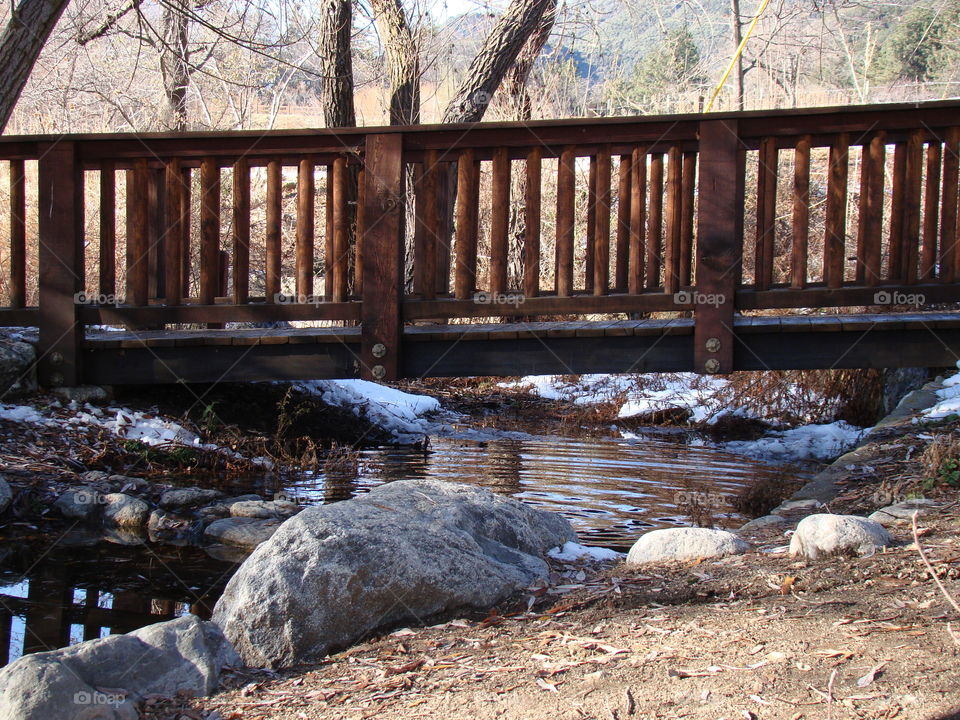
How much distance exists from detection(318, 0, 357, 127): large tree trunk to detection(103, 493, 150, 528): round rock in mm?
5655

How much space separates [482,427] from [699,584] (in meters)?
6.74

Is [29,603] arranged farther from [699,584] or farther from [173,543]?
[699,584]

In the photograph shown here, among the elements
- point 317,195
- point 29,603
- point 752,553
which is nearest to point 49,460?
point 29,603

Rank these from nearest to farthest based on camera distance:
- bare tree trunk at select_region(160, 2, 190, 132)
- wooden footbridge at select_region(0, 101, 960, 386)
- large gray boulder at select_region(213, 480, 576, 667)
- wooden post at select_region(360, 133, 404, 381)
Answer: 1. large gray boulder at select_region(213, 480, 576, 667)
2. wooden footbridge at select_region(0, 101, 960, 386)
3. wooden post at select_region(360, 133, 404, 381)
4. bare tree trunk at select_region(160, 2, 190, 132)

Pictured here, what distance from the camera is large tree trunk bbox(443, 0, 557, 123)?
11.2 m

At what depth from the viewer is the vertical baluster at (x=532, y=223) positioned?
20.9 feet

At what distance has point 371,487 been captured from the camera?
7066mm

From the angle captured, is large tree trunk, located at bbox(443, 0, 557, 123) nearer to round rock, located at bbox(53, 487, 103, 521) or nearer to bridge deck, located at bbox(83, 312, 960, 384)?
bridge deck, located at bbox(83, 312, 960, 384)

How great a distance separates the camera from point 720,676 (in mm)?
2852

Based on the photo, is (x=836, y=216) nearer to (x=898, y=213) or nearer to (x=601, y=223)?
(x=898, y=213)

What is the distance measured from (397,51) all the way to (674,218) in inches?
241

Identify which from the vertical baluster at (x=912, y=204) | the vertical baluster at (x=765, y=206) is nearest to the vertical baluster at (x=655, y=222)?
the vertical baluster at (x=765, y=206)

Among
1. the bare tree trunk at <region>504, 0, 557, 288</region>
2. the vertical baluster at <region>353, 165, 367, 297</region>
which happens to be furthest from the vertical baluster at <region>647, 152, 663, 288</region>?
the bare tree trunk at <region>504, 0, 557, 288</region>

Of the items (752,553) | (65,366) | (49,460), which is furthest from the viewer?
(65,366)
